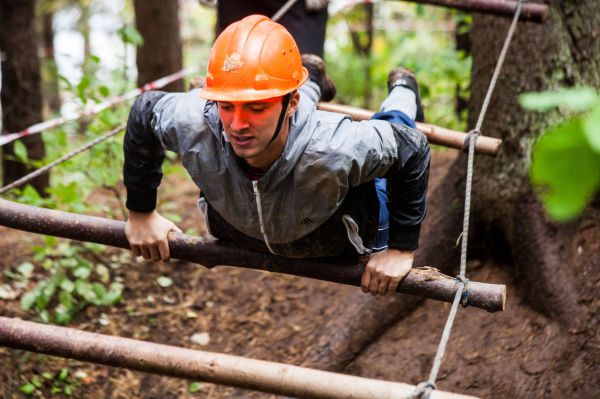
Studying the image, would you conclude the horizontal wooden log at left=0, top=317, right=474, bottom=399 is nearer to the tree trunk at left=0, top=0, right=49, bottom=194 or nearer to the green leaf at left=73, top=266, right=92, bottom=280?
the green leaf at left=73, top=266, right=92, bottom=280

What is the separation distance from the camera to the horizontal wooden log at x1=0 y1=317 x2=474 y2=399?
1850mm

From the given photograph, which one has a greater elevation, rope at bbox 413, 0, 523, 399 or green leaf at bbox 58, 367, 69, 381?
rope at bbox 413, 0, 523, 399

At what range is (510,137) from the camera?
11.7ft

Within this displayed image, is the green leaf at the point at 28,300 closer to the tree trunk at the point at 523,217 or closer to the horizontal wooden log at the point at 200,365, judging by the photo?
the horizontal wooden log at the point at 200,365

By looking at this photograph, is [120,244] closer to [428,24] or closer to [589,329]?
[589,329]

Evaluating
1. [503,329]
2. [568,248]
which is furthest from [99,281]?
[568,248]

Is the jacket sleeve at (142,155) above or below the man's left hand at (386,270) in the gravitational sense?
above

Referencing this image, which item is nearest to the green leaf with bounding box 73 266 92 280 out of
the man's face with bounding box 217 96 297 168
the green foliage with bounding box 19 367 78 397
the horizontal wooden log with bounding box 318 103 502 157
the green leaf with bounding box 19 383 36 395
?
the green foliage with bounding box 19 367 78 397

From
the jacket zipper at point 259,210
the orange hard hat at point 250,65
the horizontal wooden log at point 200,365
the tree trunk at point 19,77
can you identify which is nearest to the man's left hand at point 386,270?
the jacket zipper at point 259,210

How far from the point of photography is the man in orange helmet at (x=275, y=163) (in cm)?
224

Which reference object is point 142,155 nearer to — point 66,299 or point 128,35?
point 66,299

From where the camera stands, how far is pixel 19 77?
4871 millimetres

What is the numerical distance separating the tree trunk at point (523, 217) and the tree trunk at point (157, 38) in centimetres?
315

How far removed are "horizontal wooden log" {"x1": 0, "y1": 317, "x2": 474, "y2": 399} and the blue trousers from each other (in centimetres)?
91
